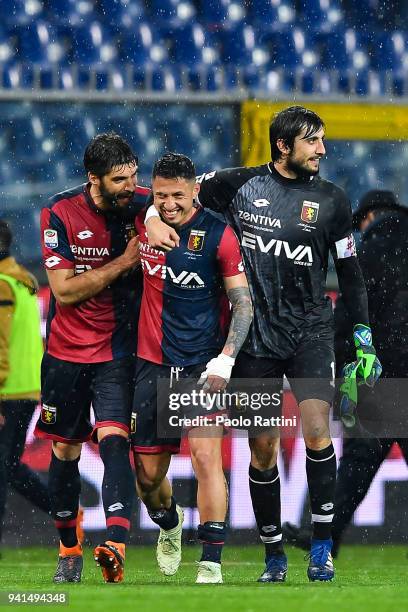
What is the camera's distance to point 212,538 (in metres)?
6.03

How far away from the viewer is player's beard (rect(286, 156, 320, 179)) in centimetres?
641

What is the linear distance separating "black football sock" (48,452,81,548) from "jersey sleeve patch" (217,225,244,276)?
1213 mm

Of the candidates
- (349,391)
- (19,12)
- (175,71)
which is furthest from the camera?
(19,12)

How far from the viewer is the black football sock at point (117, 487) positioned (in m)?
6.06

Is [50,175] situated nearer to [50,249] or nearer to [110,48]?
[110,48]

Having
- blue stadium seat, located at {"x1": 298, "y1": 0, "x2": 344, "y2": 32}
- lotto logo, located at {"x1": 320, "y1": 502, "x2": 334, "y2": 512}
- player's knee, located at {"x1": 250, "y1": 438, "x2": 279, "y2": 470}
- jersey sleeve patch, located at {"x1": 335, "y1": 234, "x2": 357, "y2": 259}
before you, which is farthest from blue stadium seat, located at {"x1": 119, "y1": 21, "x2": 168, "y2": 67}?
lotto logo, located at {"x1": 320, "y1": 502, "x2": 334, "y2": 512}

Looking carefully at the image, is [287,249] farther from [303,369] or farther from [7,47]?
[7,47]

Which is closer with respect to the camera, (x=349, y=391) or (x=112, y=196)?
(x=112, y=196)

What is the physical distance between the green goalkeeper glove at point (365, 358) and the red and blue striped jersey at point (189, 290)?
62cm

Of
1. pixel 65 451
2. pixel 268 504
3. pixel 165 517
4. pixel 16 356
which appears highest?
pixel 65 451

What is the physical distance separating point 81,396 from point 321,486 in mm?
1158

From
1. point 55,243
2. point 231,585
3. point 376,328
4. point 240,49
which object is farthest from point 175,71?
point 231,585

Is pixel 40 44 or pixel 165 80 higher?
pixel 40 44

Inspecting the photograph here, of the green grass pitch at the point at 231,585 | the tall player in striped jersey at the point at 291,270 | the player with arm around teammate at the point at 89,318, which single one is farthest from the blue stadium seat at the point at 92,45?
the tall player in striped jersey at the point at 291,270
